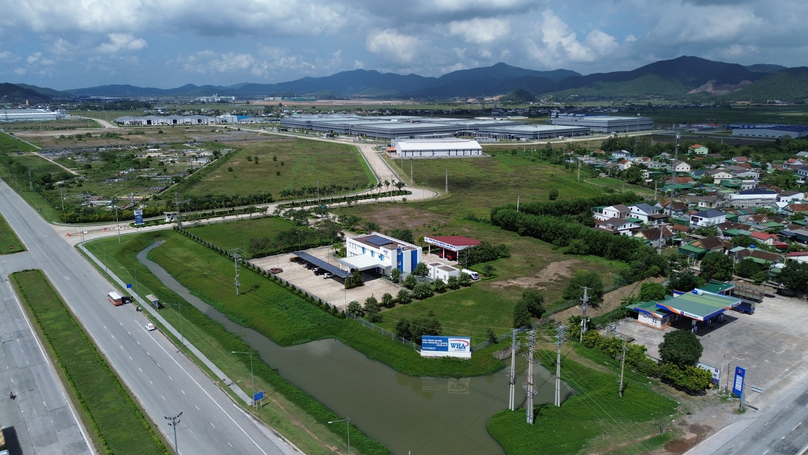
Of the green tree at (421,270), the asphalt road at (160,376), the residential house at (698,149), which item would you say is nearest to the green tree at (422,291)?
the green tree at (421,270)

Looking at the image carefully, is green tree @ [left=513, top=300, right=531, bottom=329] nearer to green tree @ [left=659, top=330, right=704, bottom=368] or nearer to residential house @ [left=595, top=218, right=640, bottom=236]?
green tree @ [left=659, top=330, right=704, bottom=368]

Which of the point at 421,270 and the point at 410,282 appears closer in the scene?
the point at 410,282

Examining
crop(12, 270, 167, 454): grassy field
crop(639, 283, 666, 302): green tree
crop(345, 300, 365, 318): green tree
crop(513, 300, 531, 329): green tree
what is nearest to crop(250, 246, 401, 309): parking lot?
crop(345, 300, 365, 318): green tree

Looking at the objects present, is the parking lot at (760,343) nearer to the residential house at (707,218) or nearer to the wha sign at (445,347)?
the wha sign at (445,347)

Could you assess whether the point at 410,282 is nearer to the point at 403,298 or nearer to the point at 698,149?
the point at 403,298

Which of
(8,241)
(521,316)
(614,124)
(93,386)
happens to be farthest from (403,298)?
(614,124)
